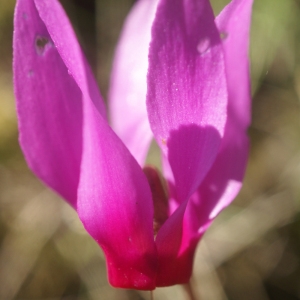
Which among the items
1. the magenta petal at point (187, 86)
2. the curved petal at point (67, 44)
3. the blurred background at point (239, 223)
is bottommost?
the blurred background at point (239, 223)

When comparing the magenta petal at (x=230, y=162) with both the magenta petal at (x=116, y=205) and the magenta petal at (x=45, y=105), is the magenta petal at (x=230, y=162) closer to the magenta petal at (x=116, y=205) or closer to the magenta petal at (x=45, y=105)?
the magenta petal at (x=116, y=205)

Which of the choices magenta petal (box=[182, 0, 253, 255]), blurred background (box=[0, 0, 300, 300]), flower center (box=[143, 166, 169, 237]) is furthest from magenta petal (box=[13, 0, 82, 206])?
blurred background (box=[0, 0, 300, 300])

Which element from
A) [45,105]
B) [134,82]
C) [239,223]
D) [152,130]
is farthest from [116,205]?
[239,223]

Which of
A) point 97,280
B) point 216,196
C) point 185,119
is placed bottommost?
point 97,280

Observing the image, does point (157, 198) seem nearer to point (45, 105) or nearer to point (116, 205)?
point (116, 205)

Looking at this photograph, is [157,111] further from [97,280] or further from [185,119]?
[97,280]

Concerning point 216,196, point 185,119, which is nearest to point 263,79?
point 216,196

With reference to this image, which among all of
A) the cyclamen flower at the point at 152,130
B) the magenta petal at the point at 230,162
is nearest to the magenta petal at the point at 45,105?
the cyclamen flower at the point at 152,130
